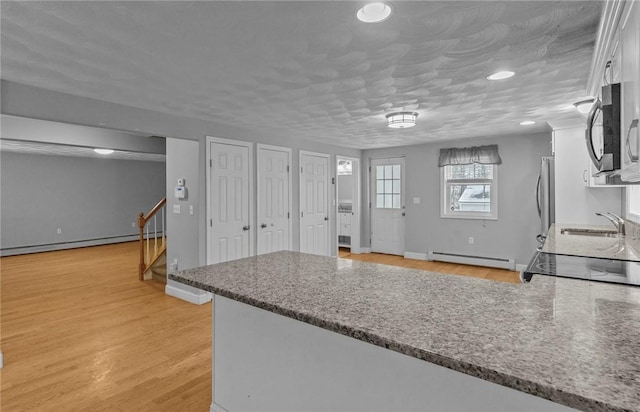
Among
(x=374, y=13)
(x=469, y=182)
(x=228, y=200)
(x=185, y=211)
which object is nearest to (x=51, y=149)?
(x=185, y=211)

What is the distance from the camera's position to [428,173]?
6.55m

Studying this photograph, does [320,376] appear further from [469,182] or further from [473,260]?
[469,182]

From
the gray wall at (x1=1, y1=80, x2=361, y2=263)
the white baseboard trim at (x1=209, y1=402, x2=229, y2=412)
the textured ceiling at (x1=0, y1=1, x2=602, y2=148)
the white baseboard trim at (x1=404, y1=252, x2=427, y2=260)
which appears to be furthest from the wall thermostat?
the white baseboard trim at (x1=404, y1=252, x2=427, y2=260)

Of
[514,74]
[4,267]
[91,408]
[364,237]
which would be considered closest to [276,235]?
[364,237]

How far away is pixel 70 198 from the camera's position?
26.9 ft

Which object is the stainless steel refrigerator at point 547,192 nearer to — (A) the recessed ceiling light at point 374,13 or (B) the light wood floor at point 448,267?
(B) the light wood floor at point 448,267

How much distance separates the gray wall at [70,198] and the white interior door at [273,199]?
5916 millimetres

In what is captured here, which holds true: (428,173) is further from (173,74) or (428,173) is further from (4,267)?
(4,267)

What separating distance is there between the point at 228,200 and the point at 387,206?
370 cm

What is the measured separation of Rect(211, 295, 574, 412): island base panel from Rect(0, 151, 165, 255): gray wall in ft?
26.6

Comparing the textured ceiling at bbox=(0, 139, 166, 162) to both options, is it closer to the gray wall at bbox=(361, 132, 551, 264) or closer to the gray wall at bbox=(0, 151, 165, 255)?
the gray wall at bbox=(0, 151, 165, 255)

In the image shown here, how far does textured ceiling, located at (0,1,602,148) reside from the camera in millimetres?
1798

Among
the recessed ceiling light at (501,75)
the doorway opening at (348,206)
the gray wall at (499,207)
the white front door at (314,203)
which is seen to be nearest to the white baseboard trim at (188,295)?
the white front door at (314,203)

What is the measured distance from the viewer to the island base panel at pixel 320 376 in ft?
3.44
